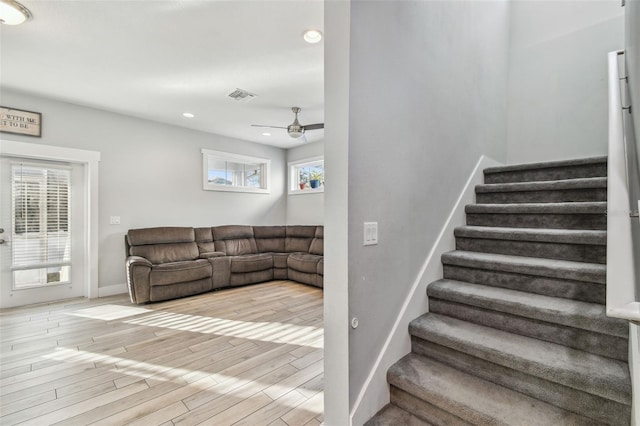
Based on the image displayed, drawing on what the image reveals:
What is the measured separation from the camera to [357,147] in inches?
53.5

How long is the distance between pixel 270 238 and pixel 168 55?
3777mm

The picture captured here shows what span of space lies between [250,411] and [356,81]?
1.96 metres

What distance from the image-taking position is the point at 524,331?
4.90 ft

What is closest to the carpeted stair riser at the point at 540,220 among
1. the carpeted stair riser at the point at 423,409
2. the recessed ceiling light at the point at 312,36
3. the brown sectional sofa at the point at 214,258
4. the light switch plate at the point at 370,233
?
the light switch plate at the point at 370,233

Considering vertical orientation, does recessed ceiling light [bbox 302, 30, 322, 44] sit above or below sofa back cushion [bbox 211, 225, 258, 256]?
above

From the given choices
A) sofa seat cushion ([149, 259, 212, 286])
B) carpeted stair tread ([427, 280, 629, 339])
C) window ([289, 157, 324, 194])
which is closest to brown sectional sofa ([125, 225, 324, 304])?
sofa seat cushion ([149, 259, 212, 286])

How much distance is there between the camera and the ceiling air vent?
143 inches

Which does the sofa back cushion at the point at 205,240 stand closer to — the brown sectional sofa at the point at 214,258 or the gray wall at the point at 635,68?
the brown sectional sofa at the point at 214,258

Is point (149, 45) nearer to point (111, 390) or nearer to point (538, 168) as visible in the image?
point (111, 390)

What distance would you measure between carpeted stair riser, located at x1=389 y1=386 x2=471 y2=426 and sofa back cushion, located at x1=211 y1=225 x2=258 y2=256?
168 inches

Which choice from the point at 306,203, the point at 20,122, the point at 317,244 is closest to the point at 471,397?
the point at 317,244

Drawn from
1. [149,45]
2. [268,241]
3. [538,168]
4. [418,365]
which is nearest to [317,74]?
[149,45]

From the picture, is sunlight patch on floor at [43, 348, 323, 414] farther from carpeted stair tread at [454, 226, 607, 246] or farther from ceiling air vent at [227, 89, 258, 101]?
ceiling air vent at [227, 89, 258, 101]

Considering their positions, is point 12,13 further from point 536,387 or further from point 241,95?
point 536,387
